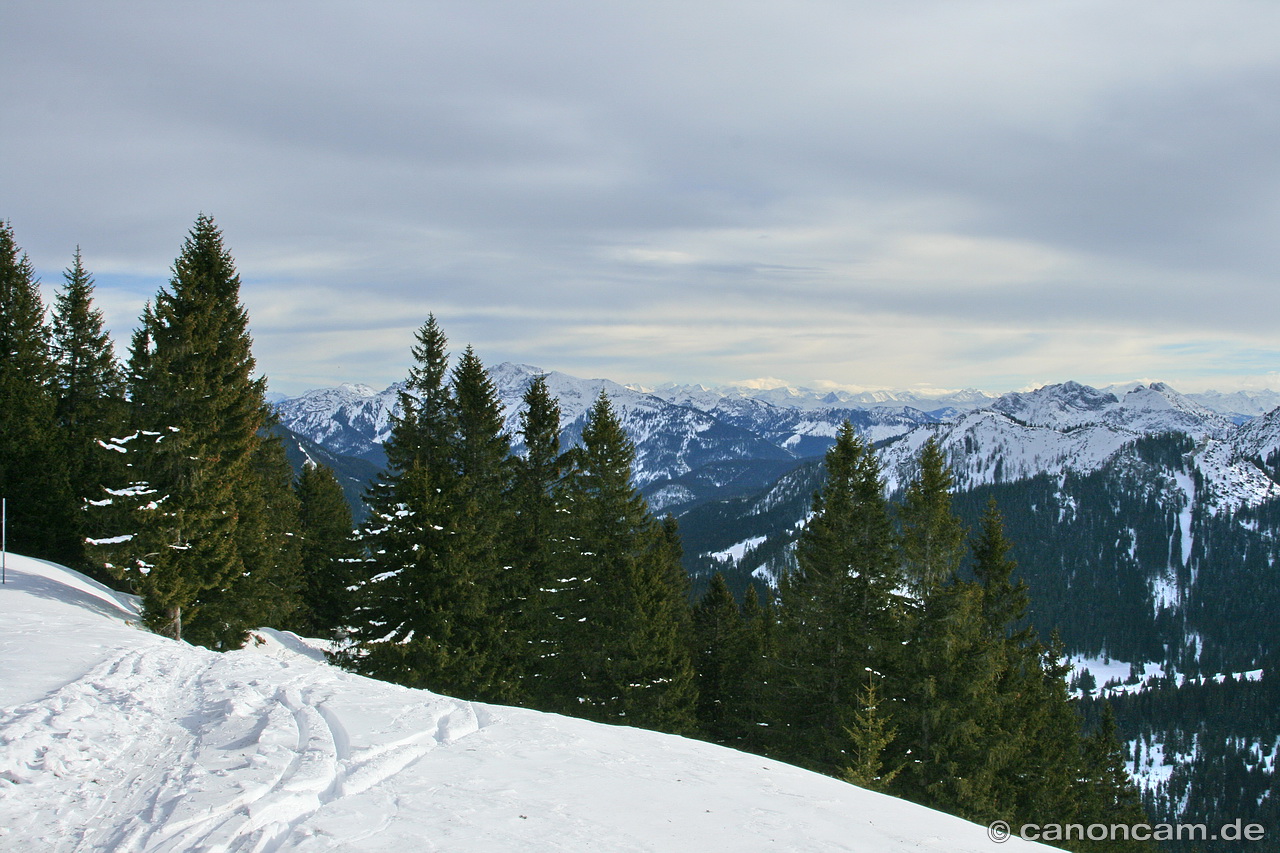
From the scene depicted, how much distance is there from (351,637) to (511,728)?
15.7 m

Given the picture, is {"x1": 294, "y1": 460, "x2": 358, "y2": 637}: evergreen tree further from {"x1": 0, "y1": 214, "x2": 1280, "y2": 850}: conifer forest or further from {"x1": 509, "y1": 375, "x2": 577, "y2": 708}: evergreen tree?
{"x1": 509, "y1": 375, "x2": 577, "y2": 708}: evergreen tree

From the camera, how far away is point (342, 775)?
8.55 meters

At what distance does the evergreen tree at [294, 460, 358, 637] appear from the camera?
41406mm

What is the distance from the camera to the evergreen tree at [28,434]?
94.1 ft

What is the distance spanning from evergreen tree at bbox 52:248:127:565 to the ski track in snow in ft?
86.1

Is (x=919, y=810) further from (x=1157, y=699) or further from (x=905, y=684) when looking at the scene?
(x=1157, y=699)

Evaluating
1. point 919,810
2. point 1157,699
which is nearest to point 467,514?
point 919,810

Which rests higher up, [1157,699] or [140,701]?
[140,701]

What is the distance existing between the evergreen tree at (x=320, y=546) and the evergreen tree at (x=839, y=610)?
25.7m

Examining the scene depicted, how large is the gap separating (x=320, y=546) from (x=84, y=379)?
15.1 metres

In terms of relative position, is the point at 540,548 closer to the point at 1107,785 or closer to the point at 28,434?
the point at 28,434

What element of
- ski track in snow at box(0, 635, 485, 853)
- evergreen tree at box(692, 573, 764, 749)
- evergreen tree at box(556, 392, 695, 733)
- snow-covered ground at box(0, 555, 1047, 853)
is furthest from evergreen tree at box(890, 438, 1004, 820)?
ski track in snow at box(0, 635, 485, 853)

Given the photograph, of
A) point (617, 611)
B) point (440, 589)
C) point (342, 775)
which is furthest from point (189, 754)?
point (617, 611)

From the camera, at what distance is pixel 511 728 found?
1196 centimetres
